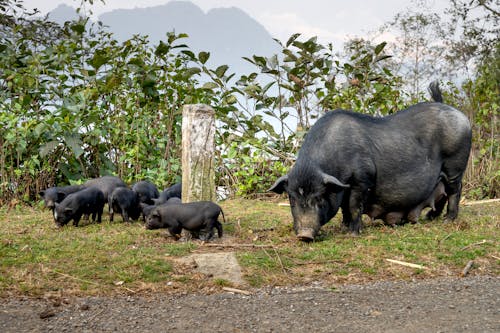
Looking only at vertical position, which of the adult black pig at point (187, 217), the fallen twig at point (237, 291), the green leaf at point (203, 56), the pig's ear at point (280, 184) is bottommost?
the fallen twig at point (237, 291)

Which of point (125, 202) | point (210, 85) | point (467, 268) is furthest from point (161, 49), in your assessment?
point (467, 268)

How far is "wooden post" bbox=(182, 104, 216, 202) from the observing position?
7.96 meters

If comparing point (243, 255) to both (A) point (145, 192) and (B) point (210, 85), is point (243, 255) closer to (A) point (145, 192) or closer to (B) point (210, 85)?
(A) point (145, 192)

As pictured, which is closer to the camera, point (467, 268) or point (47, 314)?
point (47, 314)

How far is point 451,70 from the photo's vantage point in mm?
19125

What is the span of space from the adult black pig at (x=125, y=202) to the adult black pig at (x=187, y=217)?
1.34 m

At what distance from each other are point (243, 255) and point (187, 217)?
1.13 m

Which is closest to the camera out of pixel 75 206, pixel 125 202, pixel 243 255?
pixel 243 255

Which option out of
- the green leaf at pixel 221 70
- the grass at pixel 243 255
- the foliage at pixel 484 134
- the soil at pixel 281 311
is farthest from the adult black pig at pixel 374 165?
the green leaf at pixel 221 70

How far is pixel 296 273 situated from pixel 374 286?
0.76 metres

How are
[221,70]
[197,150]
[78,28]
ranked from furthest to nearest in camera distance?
[78,28] → [221,70] → [197,150]

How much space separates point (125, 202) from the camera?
28.8 ft

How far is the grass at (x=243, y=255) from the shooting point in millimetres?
5809

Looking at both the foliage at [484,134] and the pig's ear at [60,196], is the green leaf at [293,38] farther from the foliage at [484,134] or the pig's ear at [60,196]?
the pig's ear at [60,196]
